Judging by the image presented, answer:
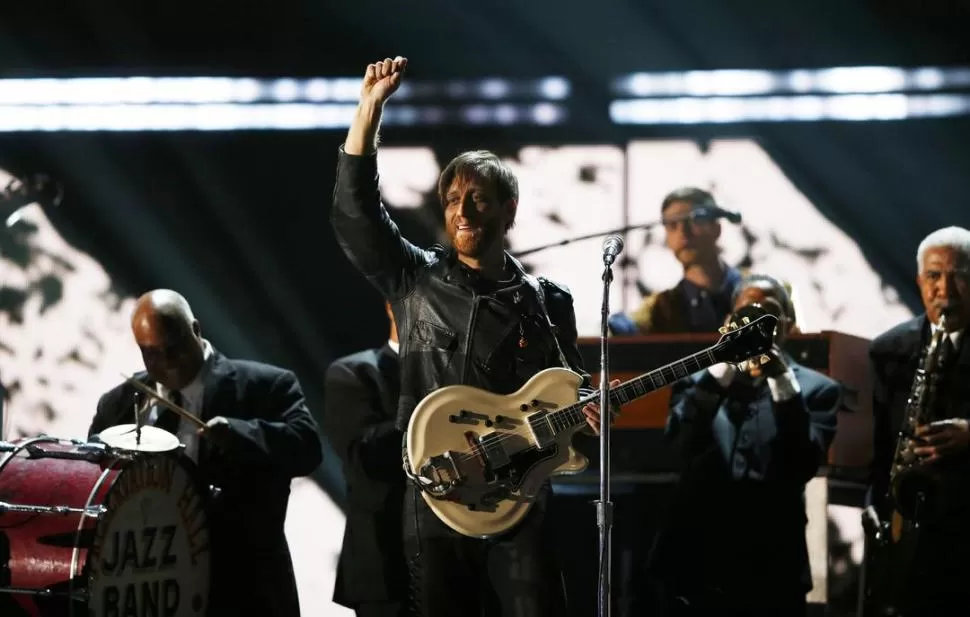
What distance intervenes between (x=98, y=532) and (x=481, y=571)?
1.52 metres

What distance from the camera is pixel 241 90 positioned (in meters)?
7.58

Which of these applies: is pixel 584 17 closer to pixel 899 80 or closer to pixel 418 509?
pixel 899 80

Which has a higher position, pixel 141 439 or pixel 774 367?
pixel 774 367

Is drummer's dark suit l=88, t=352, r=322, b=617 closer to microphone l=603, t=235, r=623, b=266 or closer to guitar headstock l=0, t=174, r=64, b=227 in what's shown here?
microphone l=603, t=235, r=623, b=266

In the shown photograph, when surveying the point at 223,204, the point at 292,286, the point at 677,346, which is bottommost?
the point at 677,346

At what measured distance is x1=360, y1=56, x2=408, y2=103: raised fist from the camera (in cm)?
375

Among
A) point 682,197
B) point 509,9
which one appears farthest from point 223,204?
point 682,197

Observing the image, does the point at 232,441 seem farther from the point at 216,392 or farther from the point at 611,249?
the point at 611,249

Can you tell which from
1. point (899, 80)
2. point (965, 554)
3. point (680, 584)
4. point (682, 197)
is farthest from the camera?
point (899, 80)

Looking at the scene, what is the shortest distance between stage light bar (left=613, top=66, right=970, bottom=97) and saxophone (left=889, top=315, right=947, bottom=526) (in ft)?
9.05

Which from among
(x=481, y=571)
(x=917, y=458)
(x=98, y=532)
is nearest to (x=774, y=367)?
(x=917, y=458)

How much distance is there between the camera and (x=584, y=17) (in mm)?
7215

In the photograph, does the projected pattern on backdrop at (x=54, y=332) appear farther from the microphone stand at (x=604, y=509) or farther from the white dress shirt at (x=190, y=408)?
the microphone stand at (x=604, y=509)

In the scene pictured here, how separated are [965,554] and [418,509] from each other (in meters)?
1.98
